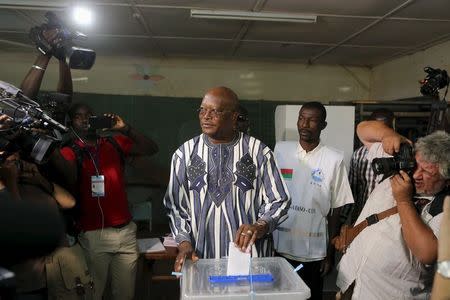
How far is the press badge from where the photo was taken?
7.22ft

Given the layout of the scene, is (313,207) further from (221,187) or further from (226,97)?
(226,97)

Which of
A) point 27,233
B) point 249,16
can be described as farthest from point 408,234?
point 249,16

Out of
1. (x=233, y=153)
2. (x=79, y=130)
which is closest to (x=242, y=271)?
(x=233, y=153)

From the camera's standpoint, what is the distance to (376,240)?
1.47 m

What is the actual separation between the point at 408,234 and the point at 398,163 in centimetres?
27

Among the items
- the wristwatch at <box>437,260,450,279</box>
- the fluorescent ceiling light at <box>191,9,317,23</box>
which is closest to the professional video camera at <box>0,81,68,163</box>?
the wristwatch at <box>437,260,450,279</box>

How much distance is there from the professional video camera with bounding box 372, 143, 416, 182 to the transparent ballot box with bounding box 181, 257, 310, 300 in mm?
525

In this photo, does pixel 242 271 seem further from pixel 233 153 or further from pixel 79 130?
Answer: pixel 79 130

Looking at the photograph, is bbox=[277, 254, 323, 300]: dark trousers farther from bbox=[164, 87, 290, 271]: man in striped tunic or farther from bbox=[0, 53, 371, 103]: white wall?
bbox=[0, 53, 371, 103]: white wall

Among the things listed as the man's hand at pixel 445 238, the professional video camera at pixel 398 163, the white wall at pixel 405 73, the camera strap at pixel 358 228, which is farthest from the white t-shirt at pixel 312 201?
the white wall at pixel 405 73

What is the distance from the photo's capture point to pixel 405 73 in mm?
4836

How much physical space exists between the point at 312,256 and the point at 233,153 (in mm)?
949

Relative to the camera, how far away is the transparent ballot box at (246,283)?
3.73 ft

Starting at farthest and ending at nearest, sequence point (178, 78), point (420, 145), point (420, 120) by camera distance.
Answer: point (178, 78) → point (420, 120) → point (420, 145)
